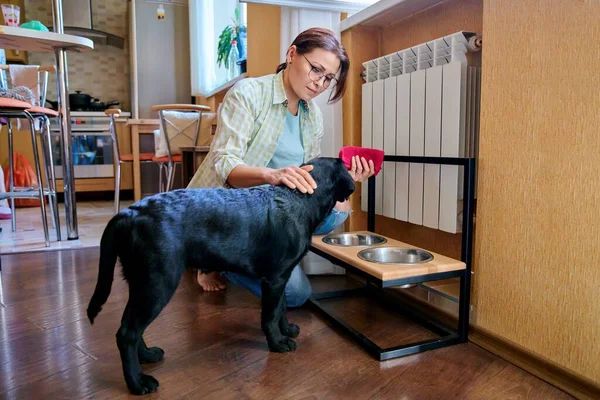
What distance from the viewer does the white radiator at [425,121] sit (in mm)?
1429

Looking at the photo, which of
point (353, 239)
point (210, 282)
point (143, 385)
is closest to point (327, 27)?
point (353, 239)

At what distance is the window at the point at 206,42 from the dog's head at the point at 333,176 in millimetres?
3159

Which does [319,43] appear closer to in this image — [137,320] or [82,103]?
[137,320]

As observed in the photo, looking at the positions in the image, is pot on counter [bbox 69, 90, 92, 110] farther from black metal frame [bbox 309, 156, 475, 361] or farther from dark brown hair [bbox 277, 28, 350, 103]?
black metal frame [bbox 309, 156, 475, 361]

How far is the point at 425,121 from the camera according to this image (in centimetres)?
155

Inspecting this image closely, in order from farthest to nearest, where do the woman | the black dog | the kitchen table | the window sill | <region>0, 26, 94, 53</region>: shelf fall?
the window sill, the kitchen table, <region>0, 26, 94, 53</region>: shelf, the woman, the black dog

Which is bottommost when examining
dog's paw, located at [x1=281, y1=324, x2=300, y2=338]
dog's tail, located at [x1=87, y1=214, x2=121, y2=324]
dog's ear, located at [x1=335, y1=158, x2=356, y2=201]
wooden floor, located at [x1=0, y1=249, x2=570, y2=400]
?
wooden floor, located at [x1=0, y1=249, x2=570, y2=400]

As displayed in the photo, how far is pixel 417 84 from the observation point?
1.56 m

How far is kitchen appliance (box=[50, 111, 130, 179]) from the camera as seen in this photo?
4.99 meters

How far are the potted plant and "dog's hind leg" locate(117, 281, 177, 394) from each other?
8.65 ft

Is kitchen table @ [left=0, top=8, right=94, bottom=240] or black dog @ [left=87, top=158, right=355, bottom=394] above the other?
kitchen table @ [left=0, top=8, right=94, bottom=240]

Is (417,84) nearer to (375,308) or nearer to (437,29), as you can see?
(437,29)

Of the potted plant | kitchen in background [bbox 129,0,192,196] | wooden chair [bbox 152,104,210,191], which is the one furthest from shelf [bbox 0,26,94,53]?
kitchen in background [bbox 129,0,192,196]

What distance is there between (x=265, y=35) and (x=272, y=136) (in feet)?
3.72
